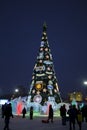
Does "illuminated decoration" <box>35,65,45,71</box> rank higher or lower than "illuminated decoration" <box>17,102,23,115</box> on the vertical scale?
higher

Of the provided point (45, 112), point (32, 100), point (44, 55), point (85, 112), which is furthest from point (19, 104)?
point (85, 112)

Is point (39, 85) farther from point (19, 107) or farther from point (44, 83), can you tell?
point (19, 107)

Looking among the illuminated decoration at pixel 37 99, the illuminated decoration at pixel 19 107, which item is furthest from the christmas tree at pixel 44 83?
the illuminated decoration at pixel 19 107

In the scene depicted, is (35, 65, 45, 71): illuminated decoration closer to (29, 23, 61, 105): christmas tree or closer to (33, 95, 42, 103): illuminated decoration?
(29, 23, 61, 105): christmas tree

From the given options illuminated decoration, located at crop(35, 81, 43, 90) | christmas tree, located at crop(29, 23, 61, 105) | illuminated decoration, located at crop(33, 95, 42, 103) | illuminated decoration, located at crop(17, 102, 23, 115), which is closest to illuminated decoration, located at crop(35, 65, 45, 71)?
christmas tree, located at crop(29, 23, 61, 105)

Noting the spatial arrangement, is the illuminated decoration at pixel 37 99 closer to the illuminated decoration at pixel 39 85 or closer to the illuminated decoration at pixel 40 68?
the illuminated decoration at pixel 39 85

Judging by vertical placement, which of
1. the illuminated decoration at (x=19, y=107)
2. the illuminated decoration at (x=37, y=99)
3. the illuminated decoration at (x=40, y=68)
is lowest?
the illuminated decoration at (x=19, y=107)

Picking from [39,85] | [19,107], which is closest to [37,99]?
[39,85]

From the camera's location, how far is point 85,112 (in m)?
23.9

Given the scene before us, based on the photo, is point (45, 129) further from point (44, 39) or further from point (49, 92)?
point (44, 39)

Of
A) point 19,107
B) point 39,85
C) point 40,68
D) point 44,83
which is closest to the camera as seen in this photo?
point 19,107

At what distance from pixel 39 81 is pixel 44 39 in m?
9.10

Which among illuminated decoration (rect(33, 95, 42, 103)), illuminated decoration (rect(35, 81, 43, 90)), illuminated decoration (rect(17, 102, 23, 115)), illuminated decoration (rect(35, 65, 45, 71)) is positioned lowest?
illuminated decoration (rect(17, 102, 23, 115))

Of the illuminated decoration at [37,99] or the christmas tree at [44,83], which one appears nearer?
the illuminated decoration at [37,99]
